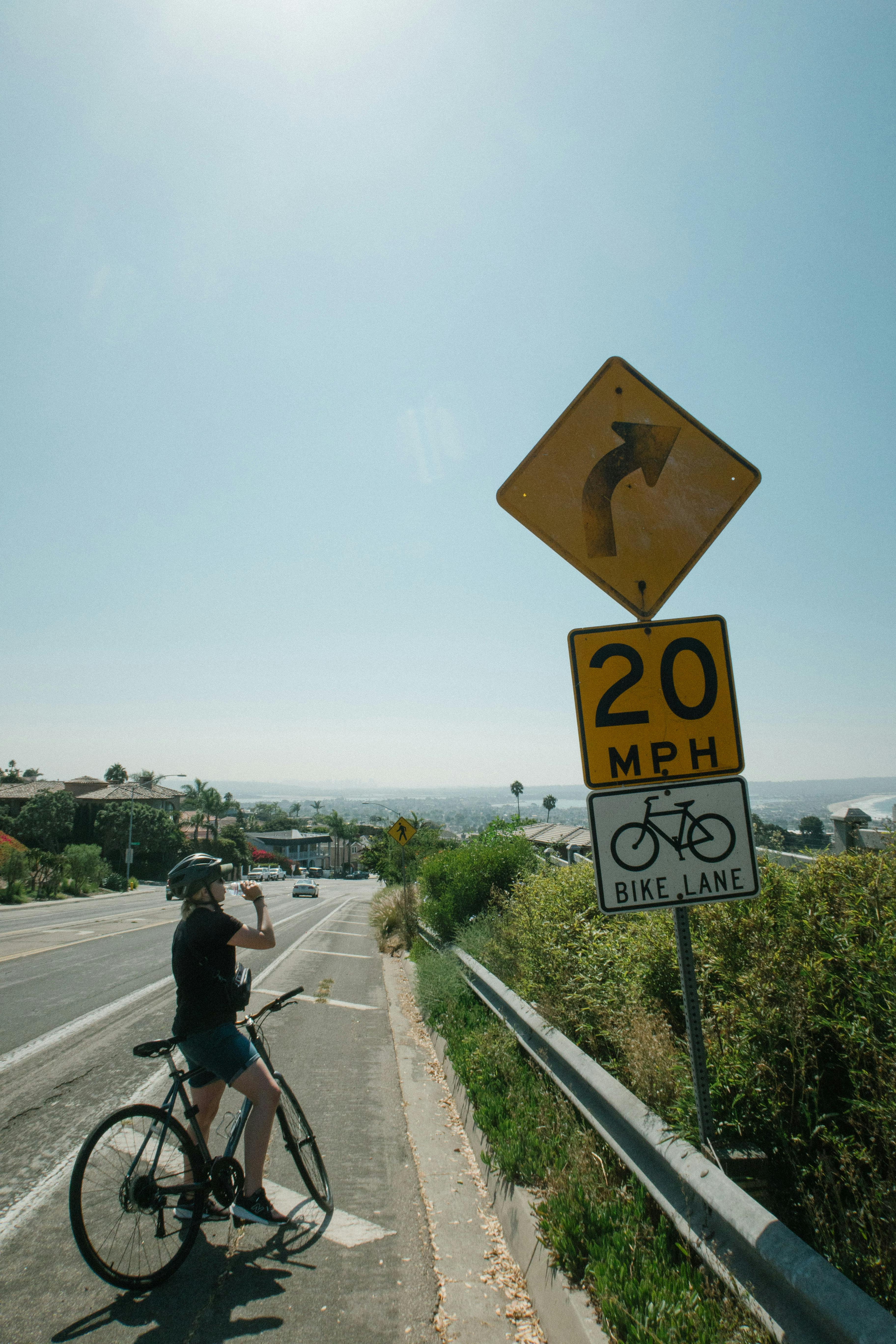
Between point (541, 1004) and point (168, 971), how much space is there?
358 inches

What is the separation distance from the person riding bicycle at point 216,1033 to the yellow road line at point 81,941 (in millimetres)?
11833

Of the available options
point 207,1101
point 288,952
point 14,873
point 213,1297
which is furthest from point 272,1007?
point 14,873

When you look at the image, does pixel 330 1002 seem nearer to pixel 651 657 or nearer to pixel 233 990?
pixel 233 990

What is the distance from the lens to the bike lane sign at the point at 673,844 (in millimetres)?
2814

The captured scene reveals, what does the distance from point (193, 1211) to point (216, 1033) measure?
2.59 ft

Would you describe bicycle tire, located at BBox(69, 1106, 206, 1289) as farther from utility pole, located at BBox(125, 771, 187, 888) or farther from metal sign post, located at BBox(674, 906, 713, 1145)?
utility pole, located at BBox(125, 771, 187, 888)

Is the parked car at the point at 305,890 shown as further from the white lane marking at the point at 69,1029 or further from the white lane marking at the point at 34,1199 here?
the white lane marking at the point at 34,1199

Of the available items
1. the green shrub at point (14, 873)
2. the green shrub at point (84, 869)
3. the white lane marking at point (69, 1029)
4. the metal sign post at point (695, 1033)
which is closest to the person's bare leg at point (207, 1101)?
the metal sign post at point (695, 1033)

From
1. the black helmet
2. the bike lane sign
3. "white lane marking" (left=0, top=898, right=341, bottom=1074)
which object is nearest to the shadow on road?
the black helmet

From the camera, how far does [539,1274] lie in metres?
3.19

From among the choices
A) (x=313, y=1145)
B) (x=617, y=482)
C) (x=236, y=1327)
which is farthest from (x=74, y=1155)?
(x=617, y=482)

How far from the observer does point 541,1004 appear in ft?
17.8

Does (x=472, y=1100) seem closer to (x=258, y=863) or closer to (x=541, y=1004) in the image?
(x=541, y=1004)

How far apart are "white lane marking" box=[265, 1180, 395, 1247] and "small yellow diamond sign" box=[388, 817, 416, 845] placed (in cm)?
1324
